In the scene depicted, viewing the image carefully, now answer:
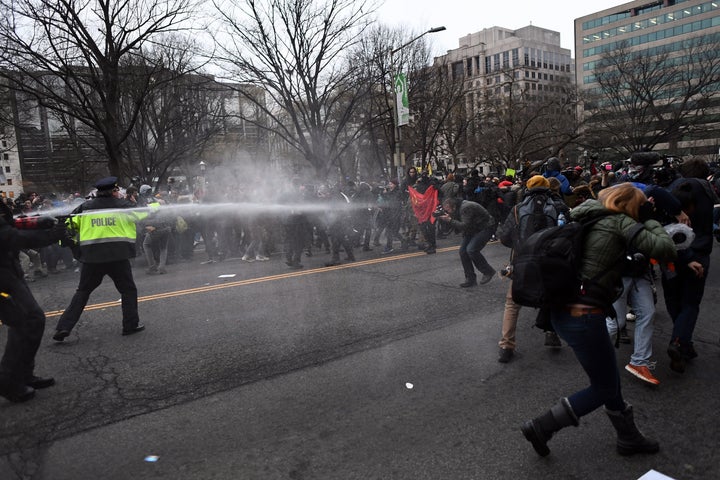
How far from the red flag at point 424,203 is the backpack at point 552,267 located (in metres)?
8.46

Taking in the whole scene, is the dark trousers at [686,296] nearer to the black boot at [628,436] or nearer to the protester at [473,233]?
the black boot at [628,436]

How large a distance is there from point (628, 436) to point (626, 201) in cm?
136

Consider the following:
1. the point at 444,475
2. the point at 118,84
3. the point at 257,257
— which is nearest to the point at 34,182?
the point at 118,84

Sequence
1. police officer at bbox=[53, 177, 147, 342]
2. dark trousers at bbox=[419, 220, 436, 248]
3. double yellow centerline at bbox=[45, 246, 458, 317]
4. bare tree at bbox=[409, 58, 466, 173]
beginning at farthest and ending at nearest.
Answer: bare tree at bbox=[409, 58, 466, 173]
dark trousers at bbox=[419, 220, 436, 248]
double yellow centerline at bbox=[45, 246, 458, 317]
police officer at bbox=[53, 177, 147, 342]

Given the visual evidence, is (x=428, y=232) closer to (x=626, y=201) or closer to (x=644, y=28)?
(x=626, y=201)

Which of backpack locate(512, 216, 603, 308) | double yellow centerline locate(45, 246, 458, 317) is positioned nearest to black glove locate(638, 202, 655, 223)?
backpack locate(512, 216, 603, 308)

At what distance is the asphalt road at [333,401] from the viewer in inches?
119

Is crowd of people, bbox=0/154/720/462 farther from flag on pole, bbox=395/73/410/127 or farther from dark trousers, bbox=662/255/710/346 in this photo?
flag on pole, bbox=395/73/410/127

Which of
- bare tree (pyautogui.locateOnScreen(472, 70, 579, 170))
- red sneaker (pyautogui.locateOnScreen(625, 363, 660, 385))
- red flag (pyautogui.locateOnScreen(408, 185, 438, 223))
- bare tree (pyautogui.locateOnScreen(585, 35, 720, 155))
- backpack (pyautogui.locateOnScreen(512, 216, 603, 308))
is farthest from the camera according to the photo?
bare tree (pyautogui.locateOnScreen(585, 35, 720, 155))

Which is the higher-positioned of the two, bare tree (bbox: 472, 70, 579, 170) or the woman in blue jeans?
bare tree (bbox: 472, 70, 579, 170)

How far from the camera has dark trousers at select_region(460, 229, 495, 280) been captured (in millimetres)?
7469

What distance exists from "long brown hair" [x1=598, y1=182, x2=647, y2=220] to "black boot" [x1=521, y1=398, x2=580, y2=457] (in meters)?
1.15

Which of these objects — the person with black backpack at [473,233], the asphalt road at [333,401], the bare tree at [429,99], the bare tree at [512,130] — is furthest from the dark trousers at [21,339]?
the bare tree at [512,130]

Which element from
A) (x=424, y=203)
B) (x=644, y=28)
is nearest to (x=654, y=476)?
(x=424, y=203)
